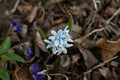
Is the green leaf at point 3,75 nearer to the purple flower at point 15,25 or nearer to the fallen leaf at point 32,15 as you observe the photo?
the purple flower at point 15,25

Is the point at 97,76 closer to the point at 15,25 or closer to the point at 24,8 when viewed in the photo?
the point at 15,25

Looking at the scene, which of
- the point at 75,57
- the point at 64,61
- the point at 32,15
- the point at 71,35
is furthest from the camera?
the point at 32,15

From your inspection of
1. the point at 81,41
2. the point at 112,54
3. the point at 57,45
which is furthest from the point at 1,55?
the point at 112,54

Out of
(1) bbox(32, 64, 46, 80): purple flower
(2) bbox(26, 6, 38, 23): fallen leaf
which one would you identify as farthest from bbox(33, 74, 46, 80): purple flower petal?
(2) bbox(26, 6, 38, 23): fallen leaf

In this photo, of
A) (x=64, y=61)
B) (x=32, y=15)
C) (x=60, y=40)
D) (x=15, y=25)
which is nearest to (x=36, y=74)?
(x=64, y=61)

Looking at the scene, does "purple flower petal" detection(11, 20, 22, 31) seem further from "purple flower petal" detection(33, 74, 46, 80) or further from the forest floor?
"purple flower petal" detection(33, 74, 46, 80)
